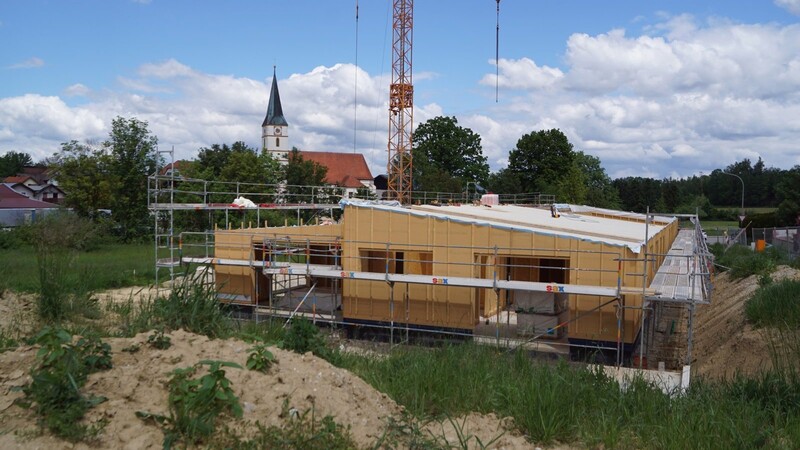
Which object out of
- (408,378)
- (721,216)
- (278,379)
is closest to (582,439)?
(408,378)

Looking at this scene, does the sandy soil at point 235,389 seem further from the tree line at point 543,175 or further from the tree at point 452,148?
the tree at point 452,148

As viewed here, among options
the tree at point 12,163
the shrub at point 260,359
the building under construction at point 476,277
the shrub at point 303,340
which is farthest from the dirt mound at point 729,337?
the tree at point 12,163

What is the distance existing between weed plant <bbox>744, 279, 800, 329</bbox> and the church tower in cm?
8578

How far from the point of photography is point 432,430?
5188mm

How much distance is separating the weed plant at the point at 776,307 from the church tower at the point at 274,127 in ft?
281

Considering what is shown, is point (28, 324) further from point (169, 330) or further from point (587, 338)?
point (587, 338)

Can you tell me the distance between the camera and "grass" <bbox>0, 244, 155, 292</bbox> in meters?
7.66

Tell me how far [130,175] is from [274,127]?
2053 inches

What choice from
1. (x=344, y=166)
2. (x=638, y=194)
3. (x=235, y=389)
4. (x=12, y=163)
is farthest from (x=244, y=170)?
(x=12, y=163)

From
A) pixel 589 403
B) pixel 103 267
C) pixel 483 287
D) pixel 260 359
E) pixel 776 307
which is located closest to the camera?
pixel 260 359

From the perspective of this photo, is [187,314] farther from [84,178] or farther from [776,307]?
[84,178]

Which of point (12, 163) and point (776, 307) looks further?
point (12, 163)

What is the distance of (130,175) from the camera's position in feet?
147

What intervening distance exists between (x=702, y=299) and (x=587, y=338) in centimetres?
252
